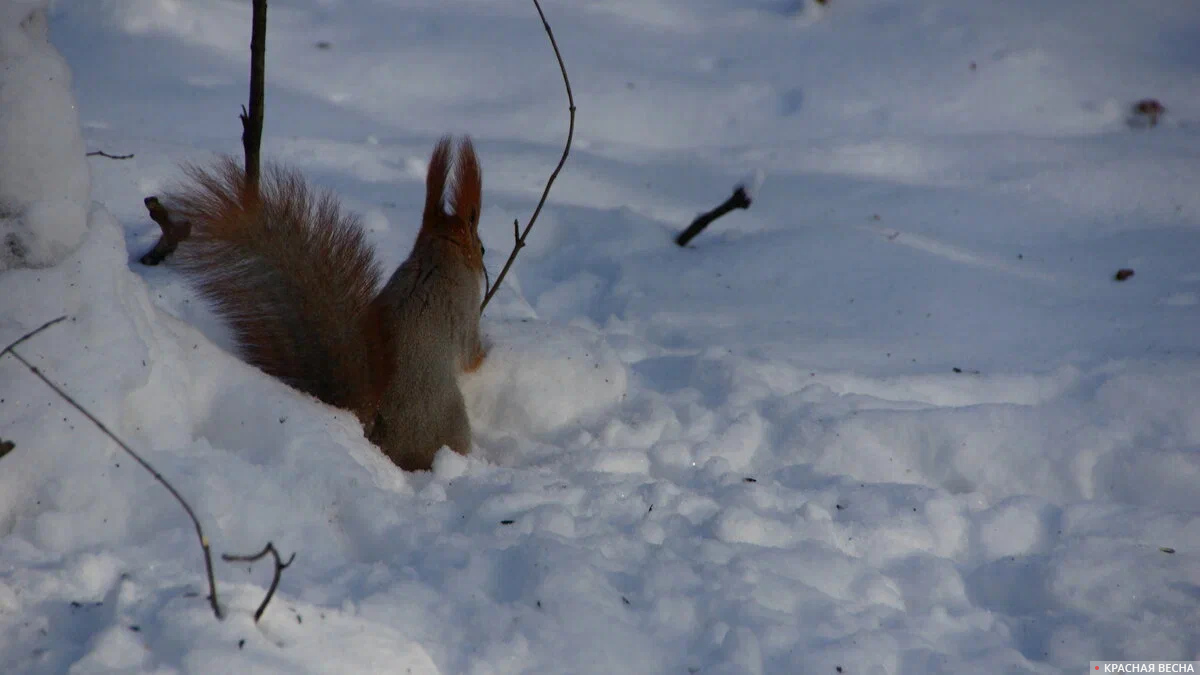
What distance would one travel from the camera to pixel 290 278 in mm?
1922

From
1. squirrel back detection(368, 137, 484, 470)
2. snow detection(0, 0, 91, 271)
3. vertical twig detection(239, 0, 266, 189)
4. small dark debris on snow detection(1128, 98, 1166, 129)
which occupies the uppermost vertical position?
snow detection(0, 0, 91, 271)

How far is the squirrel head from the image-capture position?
2.14 metres

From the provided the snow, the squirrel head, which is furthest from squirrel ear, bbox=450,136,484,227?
the snow

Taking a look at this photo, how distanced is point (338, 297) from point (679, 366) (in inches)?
40.5

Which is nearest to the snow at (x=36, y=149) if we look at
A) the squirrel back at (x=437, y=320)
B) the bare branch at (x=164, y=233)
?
the bare branch at (x=164, y=233)

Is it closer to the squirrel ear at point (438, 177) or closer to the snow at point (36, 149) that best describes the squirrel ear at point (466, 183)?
the squirrel ear at point (438, 177)

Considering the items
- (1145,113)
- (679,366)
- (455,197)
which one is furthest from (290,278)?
(1145,113)

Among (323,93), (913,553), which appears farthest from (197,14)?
(913,553)

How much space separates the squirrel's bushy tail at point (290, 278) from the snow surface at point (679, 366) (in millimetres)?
109

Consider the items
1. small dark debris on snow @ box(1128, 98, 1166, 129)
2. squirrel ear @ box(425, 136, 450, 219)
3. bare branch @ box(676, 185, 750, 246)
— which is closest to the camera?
squirrel ear @ box(425, 136, 450, 219)

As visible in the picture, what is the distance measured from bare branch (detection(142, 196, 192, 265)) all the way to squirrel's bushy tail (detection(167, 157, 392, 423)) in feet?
0.90

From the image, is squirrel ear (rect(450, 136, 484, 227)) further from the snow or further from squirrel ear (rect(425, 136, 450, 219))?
the snow

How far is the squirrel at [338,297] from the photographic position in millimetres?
1849

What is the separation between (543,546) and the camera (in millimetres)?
1642
